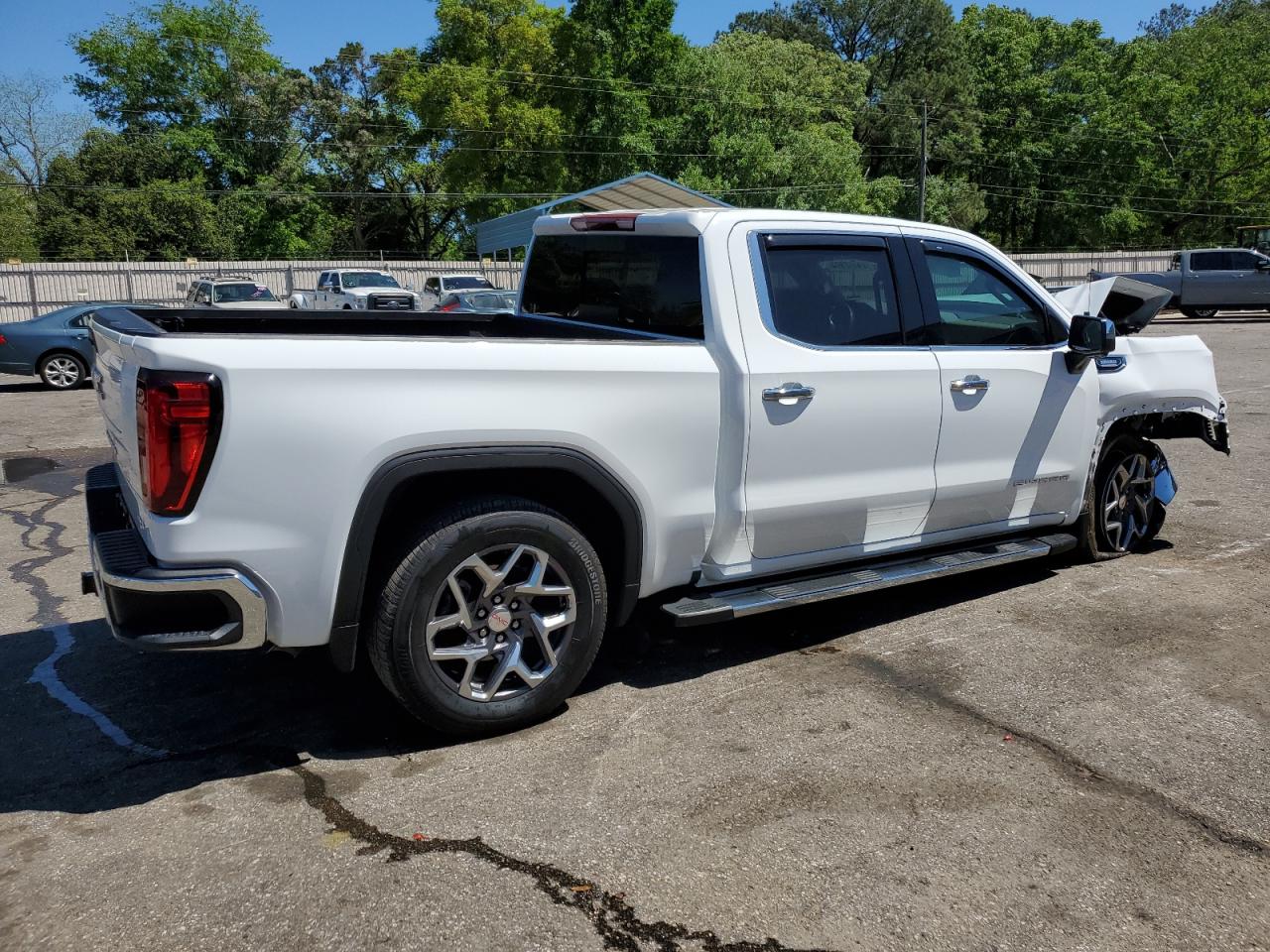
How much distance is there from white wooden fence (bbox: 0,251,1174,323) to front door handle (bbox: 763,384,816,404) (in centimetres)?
2920

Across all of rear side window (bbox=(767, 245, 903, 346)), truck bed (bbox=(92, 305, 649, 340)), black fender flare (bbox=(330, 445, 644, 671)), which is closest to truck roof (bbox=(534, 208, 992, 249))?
rear side window (bbox=(767, 245, 903, 346))

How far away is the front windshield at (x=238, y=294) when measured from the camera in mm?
25203

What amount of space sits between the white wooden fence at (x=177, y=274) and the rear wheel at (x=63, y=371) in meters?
16.9

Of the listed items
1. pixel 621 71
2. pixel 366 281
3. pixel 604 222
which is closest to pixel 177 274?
pixel 366 281

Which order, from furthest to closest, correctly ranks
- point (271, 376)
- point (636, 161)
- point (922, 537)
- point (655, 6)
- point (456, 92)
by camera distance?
1. point (456, 92)
2. point (636, 161)
3. point (655, 6)
4. point (922, 537)
5. point (271, 376)

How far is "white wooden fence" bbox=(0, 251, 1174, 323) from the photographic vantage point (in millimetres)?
35094

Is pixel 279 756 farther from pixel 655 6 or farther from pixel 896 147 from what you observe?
pixel 896 147

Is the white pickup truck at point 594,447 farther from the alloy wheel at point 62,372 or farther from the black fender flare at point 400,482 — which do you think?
the alloy wheel at point 62,372

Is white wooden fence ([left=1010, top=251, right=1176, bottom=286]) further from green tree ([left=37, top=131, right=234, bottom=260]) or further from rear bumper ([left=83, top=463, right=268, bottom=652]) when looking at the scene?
rear bumper ([left=83, top=463, right=268, bottom=652])

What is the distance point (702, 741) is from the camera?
3.82 metres

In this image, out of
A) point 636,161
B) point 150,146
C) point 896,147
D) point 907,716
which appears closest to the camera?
point 907,716

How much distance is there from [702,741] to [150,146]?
6066cm

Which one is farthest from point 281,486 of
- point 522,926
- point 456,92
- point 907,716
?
point 456,92

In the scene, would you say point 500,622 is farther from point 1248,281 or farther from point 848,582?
point 1248,281
